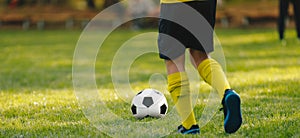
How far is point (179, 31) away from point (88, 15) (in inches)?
854

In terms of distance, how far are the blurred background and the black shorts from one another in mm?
18308

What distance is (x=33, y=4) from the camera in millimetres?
29859

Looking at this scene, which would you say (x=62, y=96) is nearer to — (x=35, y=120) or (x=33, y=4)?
(x=35, y=120)

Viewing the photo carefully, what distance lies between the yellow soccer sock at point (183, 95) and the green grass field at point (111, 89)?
13cm

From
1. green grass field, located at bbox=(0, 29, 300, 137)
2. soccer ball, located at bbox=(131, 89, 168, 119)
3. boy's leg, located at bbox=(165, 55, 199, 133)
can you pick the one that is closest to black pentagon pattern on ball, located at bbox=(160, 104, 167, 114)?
soccer ball, located at bbox=(131, 89, 168, 119)

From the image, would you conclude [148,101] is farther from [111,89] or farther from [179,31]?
[111,89]

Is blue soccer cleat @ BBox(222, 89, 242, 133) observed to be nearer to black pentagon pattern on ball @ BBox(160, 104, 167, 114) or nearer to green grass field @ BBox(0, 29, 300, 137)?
green grass field @ BBox(0, 29, 300, 137)

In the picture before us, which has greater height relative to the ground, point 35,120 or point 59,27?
point 35,120

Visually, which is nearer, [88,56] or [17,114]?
[17,114]

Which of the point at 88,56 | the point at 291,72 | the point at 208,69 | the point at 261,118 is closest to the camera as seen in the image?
the point at 208,69

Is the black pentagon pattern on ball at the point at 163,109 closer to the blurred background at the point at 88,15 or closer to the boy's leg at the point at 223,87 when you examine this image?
the boy's leg at the point at 223,87

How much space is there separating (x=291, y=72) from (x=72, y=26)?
1742cm

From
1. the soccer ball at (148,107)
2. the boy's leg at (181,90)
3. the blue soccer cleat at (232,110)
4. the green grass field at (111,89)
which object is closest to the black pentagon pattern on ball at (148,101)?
the soccer ball at (148,107)

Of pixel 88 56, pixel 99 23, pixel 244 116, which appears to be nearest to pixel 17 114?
pixel 244 116
